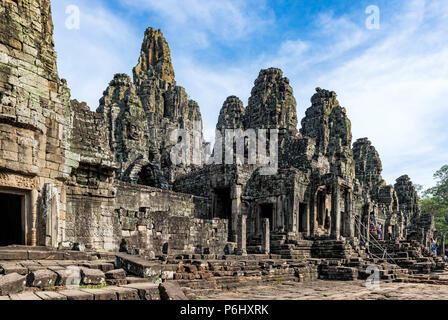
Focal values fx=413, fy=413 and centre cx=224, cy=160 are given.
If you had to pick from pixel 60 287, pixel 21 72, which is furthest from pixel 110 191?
pixel 60 287

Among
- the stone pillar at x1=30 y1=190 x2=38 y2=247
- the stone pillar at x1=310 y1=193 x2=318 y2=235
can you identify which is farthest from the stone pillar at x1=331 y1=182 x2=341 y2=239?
the stone pillar at x1=30 y1=190 x2=38 y2=247

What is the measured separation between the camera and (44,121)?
9.75 meters

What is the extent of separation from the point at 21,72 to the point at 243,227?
422 inches

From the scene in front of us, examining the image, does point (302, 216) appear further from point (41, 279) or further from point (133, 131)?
point (41, 279)

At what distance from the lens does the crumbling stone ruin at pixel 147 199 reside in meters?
8.99

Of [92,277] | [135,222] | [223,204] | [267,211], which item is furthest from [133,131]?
[92,277]

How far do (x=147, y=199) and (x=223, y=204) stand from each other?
6.64 metres

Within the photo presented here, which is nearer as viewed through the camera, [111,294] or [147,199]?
[111,294]

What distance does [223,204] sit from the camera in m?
24.8
